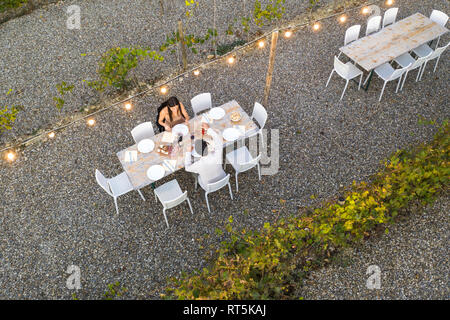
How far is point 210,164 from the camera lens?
5328mm

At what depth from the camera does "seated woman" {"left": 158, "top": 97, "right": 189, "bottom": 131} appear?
6.00m

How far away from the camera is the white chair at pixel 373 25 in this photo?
7337 millimetres

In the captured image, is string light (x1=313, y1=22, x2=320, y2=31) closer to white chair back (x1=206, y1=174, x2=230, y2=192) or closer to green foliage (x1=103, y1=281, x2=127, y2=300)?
white chair back (x1=206, y1=174, x2=230, y2=192)

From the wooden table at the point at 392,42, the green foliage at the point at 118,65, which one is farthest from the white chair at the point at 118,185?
the wooden table at the point at 392,42

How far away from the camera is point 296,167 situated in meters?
6.24

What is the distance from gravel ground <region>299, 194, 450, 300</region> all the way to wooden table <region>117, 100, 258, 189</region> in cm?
258

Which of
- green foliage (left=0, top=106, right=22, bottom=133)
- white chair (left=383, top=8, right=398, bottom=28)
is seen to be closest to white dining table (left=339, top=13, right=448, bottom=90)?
white chair (left=383, top=8, right=398, bottom=28)

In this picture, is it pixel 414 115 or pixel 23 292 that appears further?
pixel 414 115

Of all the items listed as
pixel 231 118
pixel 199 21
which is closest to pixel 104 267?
pixel 231 118

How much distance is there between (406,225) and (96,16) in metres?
8.28

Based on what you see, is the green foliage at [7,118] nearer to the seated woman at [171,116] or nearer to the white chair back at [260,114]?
the seated woman at [171,116]

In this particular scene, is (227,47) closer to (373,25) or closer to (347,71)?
(347,71)

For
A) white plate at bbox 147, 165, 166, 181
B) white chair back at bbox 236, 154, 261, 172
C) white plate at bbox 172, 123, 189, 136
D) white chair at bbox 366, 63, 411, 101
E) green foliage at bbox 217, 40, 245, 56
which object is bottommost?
white chair back at bbox 236, 154, 261, 172

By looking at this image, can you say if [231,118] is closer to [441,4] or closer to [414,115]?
[414,115]
